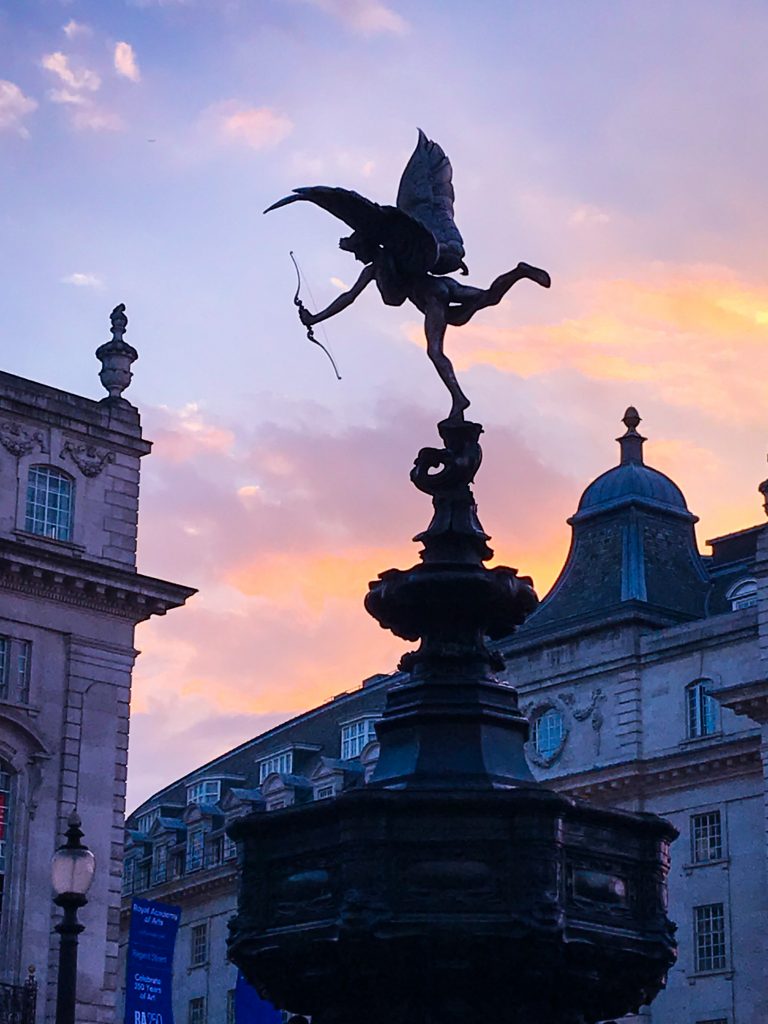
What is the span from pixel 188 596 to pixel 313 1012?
121 ft

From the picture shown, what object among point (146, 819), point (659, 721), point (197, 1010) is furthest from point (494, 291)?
point (146, 819)

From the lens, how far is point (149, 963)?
146ft

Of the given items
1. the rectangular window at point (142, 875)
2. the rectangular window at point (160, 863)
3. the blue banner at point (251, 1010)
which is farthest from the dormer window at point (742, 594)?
the rectangular window at point (142, 875)

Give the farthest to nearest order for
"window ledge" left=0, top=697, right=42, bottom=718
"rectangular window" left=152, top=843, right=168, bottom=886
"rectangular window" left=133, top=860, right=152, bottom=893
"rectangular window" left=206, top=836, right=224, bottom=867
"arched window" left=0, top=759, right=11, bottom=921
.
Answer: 1. "rectangular window" left=133, top=860, right=152, bottom=893
2. "rectangular window" left=152, top=843, right=168, bottom=886
3. "rectangular window" left=206, top=836, right=224, bottom=867
4. "window ledge" left=0, top=697, right=42, bottom=718
5. "arched window" left=0, top=759, right=11, bottom=921

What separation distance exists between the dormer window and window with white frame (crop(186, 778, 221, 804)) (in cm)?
2948

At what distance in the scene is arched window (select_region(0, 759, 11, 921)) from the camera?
46969mm

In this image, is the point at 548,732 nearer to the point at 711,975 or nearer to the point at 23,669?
the point at 711,975

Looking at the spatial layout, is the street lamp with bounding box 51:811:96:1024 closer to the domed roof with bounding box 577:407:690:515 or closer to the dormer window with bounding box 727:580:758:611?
the dormer window with bounding box 727:580:758:611

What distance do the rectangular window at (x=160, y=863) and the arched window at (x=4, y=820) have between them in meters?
38.1

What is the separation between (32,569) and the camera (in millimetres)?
48406

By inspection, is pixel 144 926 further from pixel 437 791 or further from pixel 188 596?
pixel 437 791

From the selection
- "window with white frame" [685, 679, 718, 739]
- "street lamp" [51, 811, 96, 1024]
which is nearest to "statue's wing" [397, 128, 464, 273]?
"street lamp" [51, 811, 96, 1024]

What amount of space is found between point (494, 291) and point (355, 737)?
2609 inches

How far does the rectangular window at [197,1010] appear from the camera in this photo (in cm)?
8006
